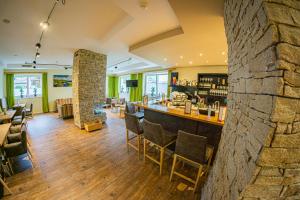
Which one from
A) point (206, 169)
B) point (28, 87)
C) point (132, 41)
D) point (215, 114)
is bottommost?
point (206, 169)

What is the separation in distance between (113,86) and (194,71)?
743 cm

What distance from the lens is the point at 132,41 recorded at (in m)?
3.43

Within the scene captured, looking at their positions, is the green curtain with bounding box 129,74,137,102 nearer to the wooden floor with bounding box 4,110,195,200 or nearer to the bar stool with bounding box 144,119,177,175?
the wooden floor with bounding box 4,110,195,200

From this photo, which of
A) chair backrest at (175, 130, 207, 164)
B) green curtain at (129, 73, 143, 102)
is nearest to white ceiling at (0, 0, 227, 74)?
chair backrest at (175, 130, 207, 164)

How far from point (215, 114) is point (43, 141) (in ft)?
15.1

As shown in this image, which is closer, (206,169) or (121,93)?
(206,169)

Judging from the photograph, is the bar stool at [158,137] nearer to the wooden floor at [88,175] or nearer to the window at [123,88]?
the wooden floor at [88,175]

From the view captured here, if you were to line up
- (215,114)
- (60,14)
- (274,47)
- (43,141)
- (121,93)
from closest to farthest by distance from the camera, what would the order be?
1. (274,47)
2. (60,14)
3. (215,114)
4. (43,141)
5. (121,93)

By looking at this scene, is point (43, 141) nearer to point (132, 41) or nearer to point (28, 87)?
point (132, 41)

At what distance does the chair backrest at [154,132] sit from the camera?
229 centimetres

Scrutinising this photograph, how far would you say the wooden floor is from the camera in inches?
79.8

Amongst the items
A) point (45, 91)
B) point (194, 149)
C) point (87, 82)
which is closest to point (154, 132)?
point (194, 149)

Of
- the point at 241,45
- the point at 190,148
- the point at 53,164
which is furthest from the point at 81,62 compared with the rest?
the point at 241,45

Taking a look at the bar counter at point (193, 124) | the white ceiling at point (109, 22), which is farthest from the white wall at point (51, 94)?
the bar counter at point (193, 124)
